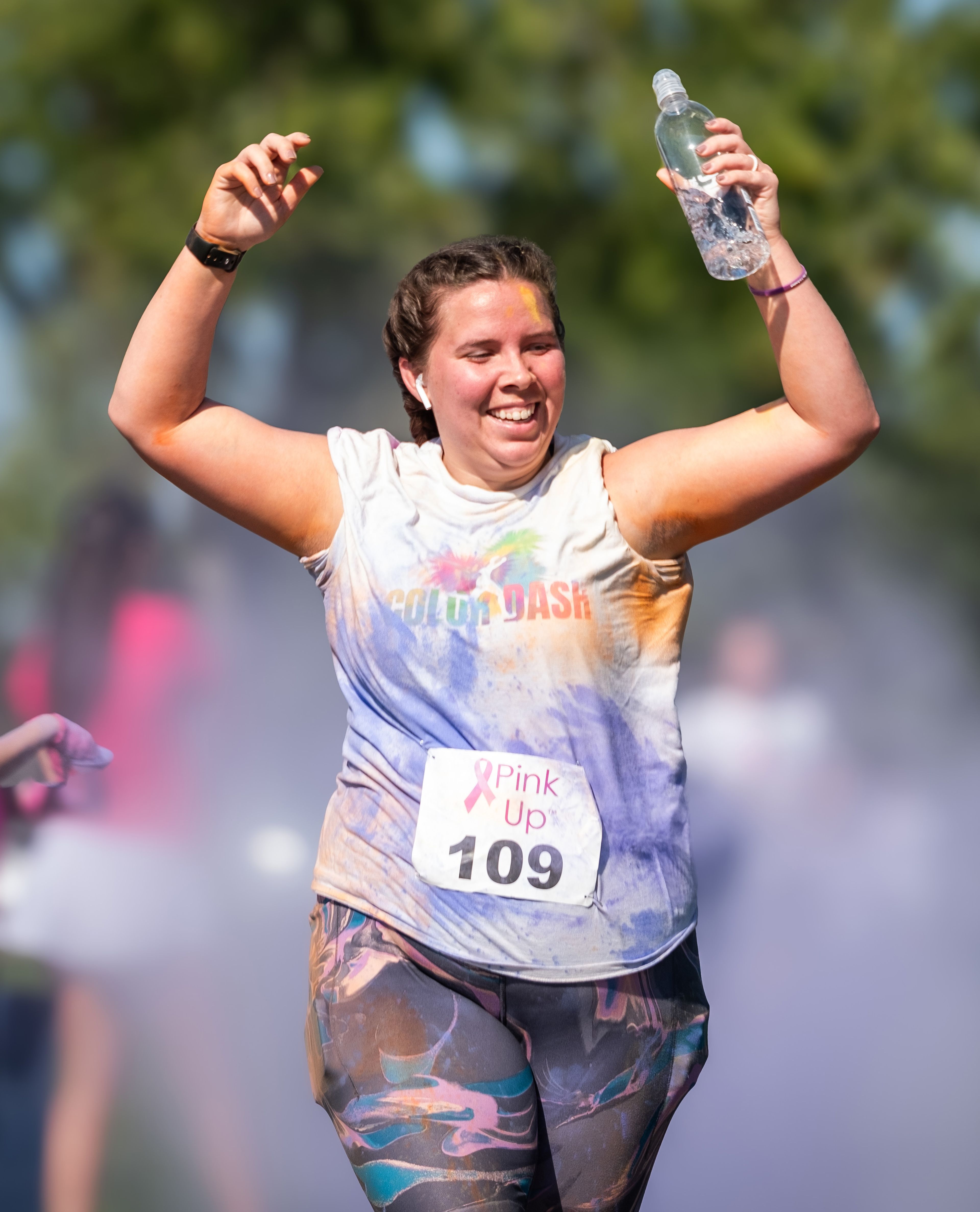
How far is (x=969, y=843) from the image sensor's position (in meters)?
4.33

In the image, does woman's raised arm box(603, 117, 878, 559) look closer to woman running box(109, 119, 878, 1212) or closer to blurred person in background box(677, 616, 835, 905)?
woman running box(109, 119, 878, 1212)

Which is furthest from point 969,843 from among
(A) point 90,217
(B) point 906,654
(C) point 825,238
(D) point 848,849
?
(A) point 90,217

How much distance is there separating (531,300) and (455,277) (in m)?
0.11

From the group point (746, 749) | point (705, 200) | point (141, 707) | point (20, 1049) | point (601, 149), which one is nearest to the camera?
point (705, 200)

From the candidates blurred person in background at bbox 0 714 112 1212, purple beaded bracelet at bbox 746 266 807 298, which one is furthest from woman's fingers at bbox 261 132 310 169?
blurred person in background at bbox 0 714 112 1212

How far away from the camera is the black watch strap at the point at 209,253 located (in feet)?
5.93

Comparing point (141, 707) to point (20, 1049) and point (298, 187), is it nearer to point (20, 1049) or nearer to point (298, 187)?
point (20, 1049)

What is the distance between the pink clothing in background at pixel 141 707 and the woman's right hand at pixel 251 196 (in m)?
2.43

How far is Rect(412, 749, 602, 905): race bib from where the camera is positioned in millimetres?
1690

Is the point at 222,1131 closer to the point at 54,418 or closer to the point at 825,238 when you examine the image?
the point at 54,418

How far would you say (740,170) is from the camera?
5.54 feet

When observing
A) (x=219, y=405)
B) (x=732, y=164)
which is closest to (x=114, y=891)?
(x=219, y=405)

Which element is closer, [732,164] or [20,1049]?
[732,164]

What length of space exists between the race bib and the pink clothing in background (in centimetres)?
245
